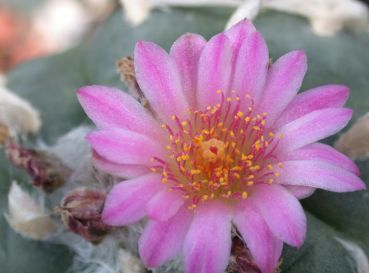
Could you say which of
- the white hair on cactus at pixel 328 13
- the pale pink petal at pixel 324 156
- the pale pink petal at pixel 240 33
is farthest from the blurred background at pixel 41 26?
the pale pink petal at pixel 324 156

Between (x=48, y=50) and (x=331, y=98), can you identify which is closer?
(x=331, y=98)

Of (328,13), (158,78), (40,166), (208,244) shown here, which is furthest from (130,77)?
(328,13)

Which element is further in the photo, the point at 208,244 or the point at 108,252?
the point at 108,252

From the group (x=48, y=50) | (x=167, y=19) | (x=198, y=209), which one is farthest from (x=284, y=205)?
(x=48, y=50)

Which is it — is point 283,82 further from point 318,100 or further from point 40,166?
point 40,166

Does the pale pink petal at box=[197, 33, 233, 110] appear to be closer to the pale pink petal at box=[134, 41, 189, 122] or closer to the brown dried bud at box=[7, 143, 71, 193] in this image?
the pale pink petal at box=[134, 41, 189, 122]

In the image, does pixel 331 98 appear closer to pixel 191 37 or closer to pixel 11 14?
pixel 191 37

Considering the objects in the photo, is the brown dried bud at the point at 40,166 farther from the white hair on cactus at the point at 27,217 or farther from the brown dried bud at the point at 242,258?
the brown dried bud at the point at 242,258
